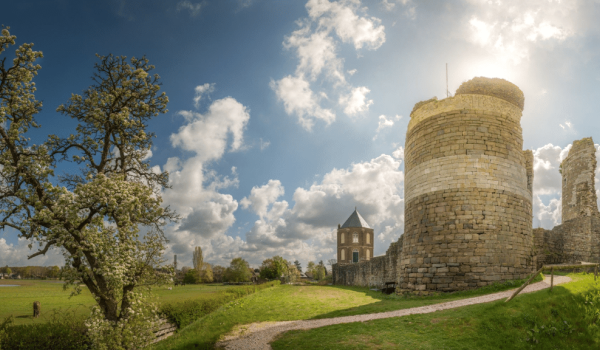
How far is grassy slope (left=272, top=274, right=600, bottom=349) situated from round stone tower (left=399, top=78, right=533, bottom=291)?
432cm

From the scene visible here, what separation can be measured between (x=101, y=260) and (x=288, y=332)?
517 cm

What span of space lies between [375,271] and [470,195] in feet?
51.2

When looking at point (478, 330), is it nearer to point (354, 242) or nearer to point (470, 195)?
point (470, 195)

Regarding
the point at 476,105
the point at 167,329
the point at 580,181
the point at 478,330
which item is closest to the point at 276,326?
the point at 478,330

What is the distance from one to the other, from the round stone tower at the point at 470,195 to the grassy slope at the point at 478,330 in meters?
4.32

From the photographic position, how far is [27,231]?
8.17m

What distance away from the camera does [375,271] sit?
2816 centimetres

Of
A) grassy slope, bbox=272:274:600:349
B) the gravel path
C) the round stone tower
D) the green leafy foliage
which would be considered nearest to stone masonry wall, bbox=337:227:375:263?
the green leafy foliage

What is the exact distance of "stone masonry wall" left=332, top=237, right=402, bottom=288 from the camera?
922 inches

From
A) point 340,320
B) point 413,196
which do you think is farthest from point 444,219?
point 340,320

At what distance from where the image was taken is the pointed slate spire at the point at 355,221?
68500mm

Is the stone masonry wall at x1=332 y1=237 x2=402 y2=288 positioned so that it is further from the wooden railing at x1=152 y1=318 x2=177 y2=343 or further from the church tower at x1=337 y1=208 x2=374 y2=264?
the church tower at x1=337 y1=208 x2=374 y2=264

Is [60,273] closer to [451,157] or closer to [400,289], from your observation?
[400,289]

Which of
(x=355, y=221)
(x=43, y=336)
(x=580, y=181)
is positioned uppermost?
(x=580, y=181)
